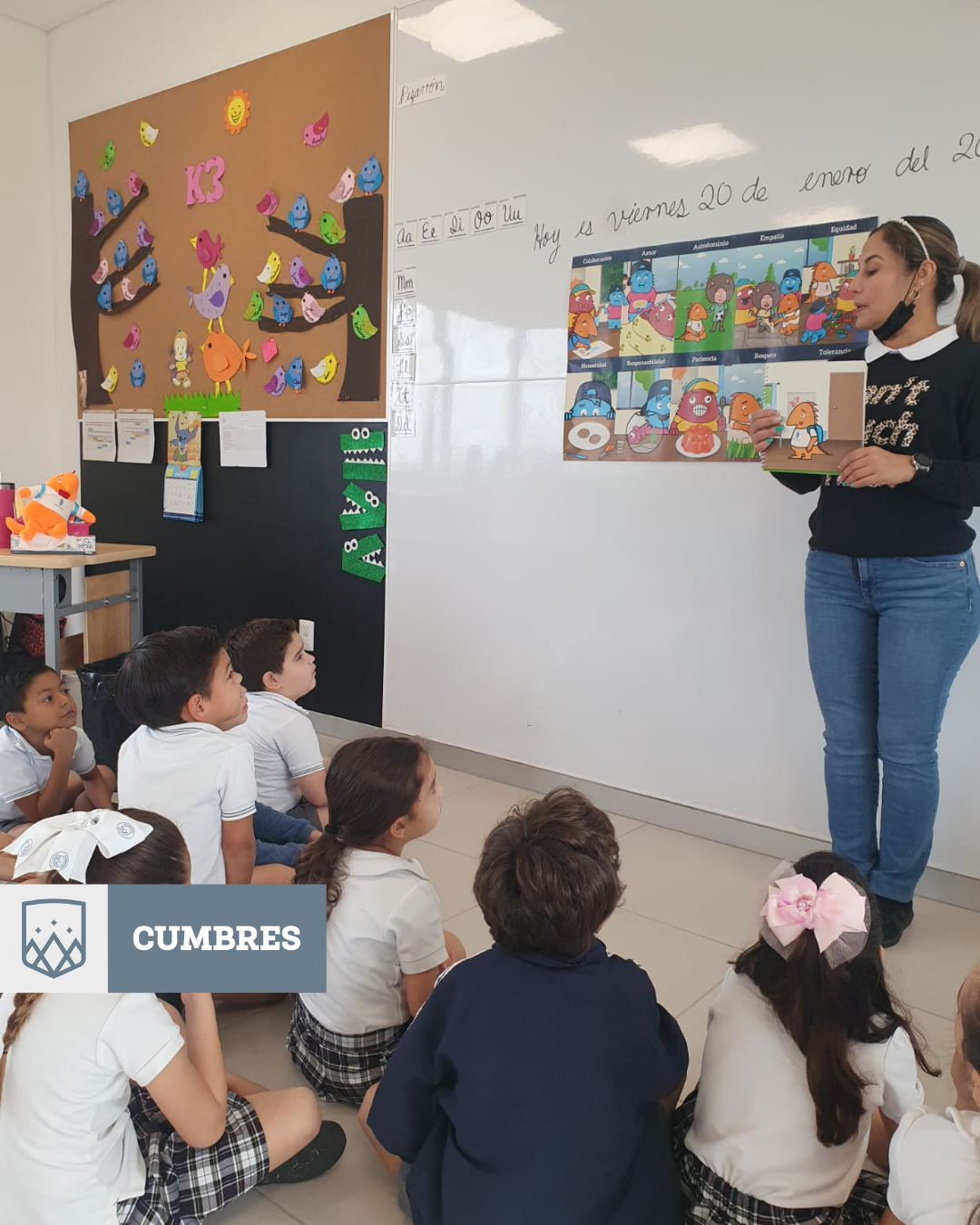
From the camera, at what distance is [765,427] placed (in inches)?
86.7

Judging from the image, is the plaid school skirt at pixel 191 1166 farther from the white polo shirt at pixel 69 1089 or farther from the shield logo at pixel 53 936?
the shield logo at pixel 53 936

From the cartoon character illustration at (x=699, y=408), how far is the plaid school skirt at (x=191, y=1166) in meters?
2.03

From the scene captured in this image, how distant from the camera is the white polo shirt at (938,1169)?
91cm

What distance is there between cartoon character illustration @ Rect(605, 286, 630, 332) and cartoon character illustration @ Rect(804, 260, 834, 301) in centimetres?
54

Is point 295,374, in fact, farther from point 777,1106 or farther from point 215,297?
point 777,1106

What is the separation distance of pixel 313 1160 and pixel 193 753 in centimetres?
72

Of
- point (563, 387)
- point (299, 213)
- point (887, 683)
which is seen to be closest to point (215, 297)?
point (299, 213)

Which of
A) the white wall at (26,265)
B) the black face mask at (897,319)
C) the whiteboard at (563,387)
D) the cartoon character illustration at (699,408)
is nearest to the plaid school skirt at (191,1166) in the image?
the whiteboard at (563,387)

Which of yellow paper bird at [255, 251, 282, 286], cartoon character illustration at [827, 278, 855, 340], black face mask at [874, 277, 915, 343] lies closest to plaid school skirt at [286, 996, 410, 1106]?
black face mask at [874, 277, 915, 343]

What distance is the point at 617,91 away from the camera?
2.80 metres

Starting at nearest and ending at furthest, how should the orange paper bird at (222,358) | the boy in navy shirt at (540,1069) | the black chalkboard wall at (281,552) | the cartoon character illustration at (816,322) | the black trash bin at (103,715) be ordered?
the boy in navy shirt at (540,1069), the cartoon character illustration at (816,322), the black trash bin at (103,715), the black chalkboard wall at (281,552), the orange paper bird at (222,358)

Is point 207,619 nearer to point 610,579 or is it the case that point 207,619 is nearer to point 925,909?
point 610,579

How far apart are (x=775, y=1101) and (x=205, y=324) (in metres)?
3.69

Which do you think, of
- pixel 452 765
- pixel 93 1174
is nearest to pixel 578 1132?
pixel 93 1174
